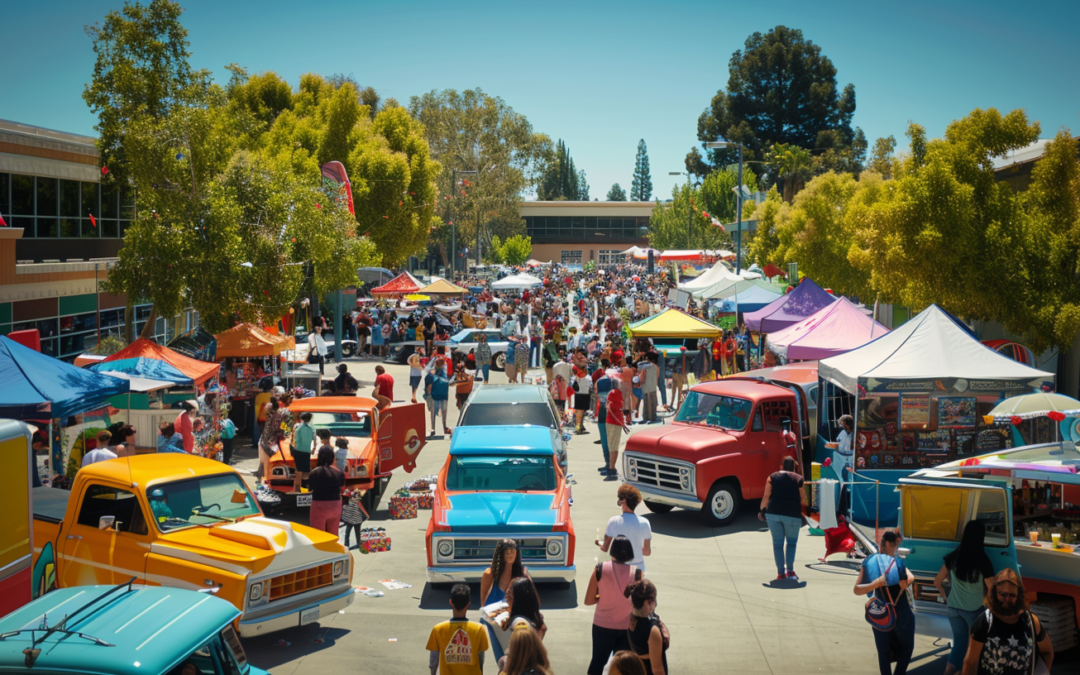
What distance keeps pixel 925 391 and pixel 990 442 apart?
1393 millimetres

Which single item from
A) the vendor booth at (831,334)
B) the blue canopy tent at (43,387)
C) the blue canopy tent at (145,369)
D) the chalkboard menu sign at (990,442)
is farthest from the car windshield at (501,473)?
the vendor booth at (831,334)

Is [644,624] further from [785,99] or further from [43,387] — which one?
[785,99]

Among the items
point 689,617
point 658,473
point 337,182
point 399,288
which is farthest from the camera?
point 399,288

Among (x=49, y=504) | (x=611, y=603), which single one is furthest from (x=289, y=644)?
(x=611, y=603)

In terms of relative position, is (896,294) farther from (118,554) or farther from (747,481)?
(118,554)

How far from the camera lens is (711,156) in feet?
270

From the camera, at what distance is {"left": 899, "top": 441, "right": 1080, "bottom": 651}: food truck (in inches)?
284

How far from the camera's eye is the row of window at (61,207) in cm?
2256

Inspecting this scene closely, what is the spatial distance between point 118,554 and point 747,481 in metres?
8.30

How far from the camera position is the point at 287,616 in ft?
25.9

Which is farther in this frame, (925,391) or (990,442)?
(990,442)

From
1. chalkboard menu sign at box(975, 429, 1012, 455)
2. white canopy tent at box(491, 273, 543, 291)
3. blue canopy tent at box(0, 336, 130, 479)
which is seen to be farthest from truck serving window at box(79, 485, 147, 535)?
white canopy tent at box(491, 273, 543, 291)

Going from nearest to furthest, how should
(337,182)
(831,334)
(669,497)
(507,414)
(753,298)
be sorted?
(669,497)
(507,414)
(831,334)
(337,182)
(753,298)

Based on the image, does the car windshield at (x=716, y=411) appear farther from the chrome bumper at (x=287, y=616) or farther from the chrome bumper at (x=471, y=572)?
the chrome bumper at (x=287, y=616)
